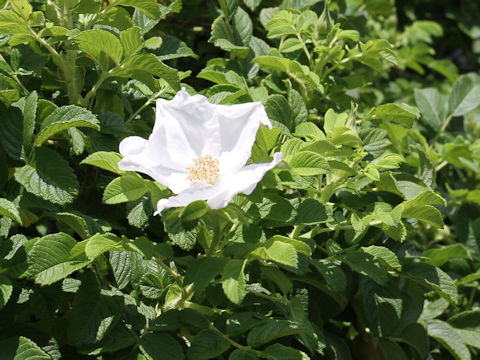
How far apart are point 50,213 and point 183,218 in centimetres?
34

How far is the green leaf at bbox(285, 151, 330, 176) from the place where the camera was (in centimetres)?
96

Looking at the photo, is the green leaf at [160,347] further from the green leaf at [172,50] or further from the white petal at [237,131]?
the green leaf at [172,50]

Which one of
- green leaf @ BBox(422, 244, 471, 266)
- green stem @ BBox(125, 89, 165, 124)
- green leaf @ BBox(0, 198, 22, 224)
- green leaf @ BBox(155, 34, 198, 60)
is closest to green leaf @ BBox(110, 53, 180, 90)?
green stem @ BBox(125, 89, 165, 124)

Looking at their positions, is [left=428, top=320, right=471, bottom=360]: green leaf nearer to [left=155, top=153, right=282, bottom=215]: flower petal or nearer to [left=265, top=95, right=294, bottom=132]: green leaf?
[left=265, top=95, right=294, bottom=132]: green leaf

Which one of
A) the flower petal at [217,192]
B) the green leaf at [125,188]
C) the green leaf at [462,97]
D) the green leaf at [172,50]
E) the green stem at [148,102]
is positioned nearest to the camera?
the flower petal at [217,192]

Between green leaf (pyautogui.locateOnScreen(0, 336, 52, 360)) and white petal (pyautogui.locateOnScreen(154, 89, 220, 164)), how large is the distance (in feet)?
1.24

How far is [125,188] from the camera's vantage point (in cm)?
92

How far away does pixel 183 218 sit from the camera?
836mm

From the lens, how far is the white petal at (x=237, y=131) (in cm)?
93

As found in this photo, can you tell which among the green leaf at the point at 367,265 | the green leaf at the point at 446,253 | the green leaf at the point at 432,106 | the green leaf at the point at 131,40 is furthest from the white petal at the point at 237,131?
the green leaf at the point at 432,106

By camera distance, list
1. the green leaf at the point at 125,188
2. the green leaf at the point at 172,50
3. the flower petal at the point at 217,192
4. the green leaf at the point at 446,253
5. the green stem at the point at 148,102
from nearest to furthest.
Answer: the flower petal at the point at 217,192 → the green leaf at the point at 125,188 → the green stem at the point at 148,102 → the green leaf at the point at 172,50 → the green leaf at the point at 446,253

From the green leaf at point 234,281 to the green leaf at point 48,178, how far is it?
0.31 metres

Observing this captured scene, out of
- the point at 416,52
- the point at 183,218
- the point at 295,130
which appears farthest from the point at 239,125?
the point at 416,52

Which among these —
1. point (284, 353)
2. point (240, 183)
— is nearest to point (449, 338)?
point (284, 353)
